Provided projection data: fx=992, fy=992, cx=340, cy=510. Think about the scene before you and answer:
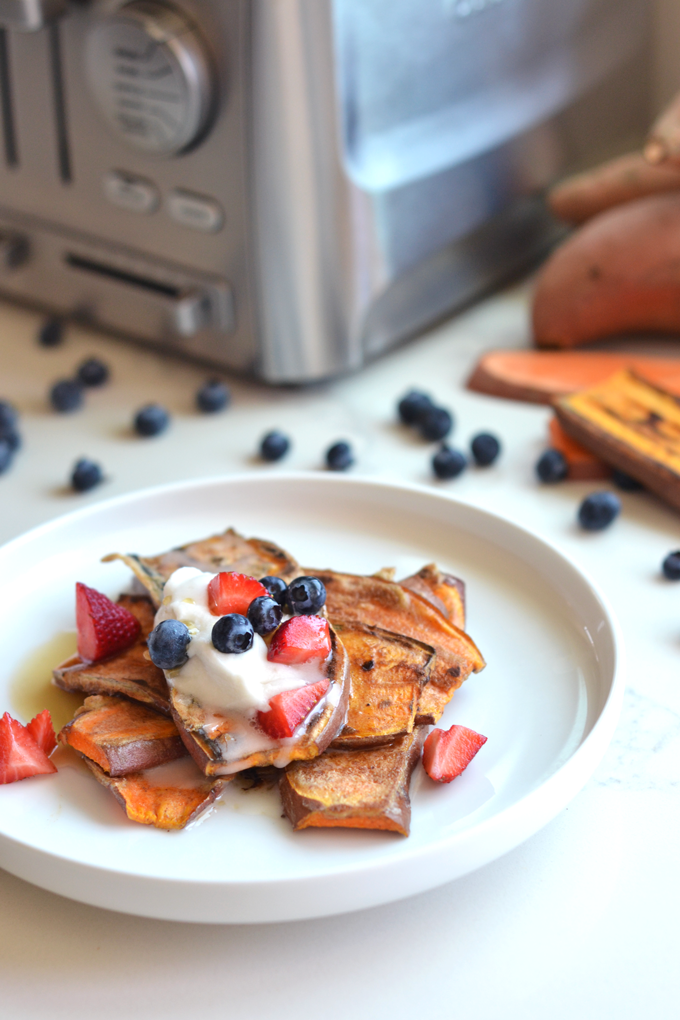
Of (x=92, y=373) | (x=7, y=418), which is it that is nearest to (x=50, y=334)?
(x=92, y=373)

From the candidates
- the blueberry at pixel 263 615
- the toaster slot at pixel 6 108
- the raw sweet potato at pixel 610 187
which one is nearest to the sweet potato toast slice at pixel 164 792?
the blueberry at pixel 263 615

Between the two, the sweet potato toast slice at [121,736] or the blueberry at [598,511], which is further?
the blueberry at [598,511]

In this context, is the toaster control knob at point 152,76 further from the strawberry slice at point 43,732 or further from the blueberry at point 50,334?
the strawberry slice at point 43,732

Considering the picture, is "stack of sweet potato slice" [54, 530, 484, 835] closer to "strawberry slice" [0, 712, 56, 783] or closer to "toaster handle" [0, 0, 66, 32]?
"strawberry slice" [0, 712, 56, 783]

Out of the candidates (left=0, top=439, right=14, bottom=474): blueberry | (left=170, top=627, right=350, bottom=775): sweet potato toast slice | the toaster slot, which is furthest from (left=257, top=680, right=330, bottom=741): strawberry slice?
the toaster slot

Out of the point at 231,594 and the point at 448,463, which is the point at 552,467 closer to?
the point at 448,463

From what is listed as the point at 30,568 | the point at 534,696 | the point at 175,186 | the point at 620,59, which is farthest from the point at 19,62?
the point at 534,696
